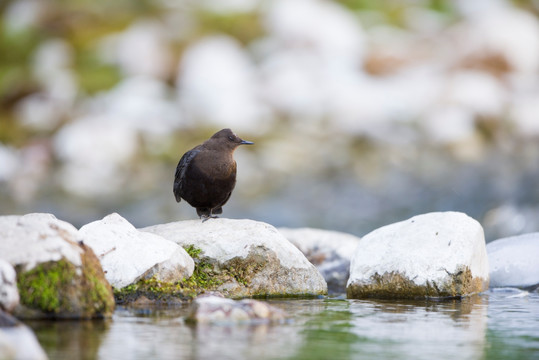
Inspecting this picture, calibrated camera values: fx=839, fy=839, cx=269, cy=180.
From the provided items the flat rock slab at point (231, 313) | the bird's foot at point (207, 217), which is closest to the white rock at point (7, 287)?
the flat rock slab at point (231, 313)

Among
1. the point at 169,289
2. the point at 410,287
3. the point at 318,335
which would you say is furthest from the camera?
the point at 410,287

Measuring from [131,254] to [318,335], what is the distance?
2.22 m

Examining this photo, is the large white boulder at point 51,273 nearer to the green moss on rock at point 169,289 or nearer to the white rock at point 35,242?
the white rock at point 35,242

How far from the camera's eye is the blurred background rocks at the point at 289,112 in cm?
1920

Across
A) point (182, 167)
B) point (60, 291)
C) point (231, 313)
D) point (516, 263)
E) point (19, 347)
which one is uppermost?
point (182, 167)

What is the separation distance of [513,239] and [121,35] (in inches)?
767

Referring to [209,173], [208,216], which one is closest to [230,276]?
[209,173]

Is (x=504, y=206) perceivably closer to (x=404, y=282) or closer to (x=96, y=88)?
(x=404, y=282)

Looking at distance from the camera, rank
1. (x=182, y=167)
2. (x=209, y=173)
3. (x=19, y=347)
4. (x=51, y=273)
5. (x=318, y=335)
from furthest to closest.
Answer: (x=182, y=167)
(x=209, y=173)
(x=51, y=273)
(x=318, y=335)
(x=19, y=347)

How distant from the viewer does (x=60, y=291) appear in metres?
6.29

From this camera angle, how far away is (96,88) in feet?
79.9

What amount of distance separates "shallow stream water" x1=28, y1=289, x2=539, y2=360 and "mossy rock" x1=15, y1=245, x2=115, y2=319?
162 mm

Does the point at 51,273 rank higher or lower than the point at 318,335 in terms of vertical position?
higher

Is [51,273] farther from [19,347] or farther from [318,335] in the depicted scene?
[318,335]
